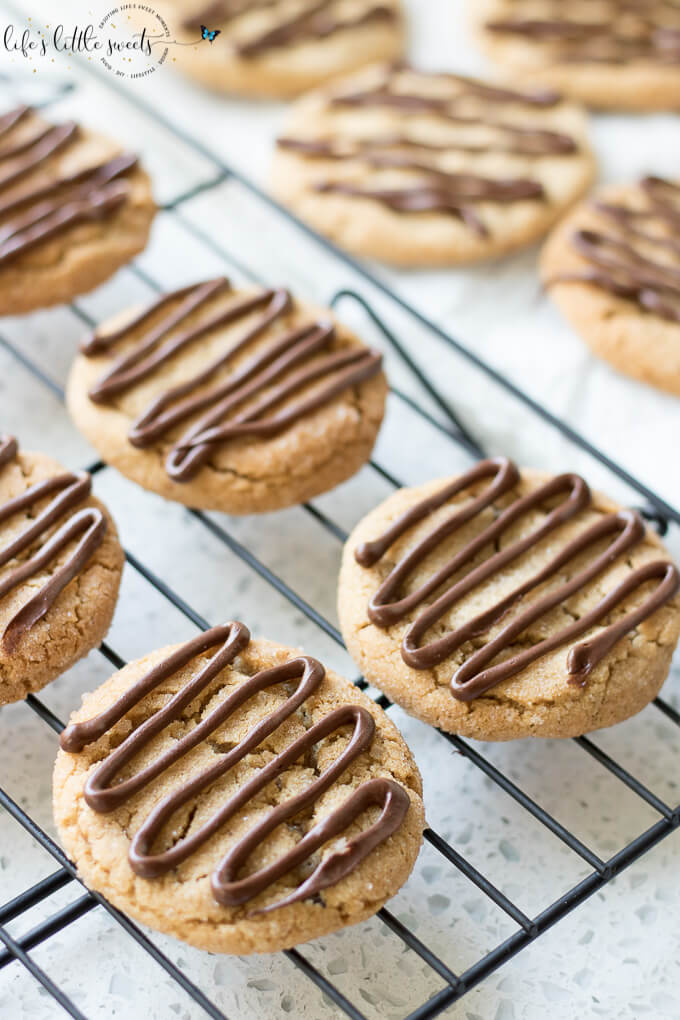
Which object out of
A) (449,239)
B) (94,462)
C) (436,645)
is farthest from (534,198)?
(436,645)

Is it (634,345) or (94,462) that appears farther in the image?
(634,345)

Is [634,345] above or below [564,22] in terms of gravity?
below

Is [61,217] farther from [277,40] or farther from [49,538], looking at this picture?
[277,40]

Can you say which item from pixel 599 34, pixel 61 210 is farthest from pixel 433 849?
pixel 599 34

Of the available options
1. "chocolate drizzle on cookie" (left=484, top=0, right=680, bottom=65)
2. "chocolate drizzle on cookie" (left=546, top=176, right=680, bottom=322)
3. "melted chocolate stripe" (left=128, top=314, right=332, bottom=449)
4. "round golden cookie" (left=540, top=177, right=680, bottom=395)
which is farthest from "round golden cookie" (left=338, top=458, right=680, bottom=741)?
"chocolate drizzle on cookie" (left=484, top=0, right=680, bottom=65)

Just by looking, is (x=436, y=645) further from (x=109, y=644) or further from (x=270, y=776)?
(x=109, y=644)

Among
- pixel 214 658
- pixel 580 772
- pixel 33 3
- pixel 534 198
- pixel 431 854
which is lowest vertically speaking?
pixel 580 772

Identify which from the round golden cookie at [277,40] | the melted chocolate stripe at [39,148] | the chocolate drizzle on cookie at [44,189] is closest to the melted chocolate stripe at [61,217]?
the chocolate drizzle on cookie at [44,189]
